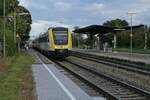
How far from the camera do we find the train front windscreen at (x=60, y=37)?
48500mm

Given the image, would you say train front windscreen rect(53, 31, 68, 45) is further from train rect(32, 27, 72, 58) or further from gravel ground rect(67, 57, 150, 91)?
gravel ground rect(67, 57, 150, 91)

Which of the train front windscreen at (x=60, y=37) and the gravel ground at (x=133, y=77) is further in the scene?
the train front windscreen at (x=60, y=37)

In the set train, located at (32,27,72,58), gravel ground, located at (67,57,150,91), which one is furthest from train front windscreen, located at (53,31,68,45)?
gravel ground, located at (67,57,150,91)

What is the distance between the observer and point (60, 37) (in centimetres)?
4884

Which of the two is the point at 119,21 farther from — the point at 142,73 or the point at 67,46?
the point at 142,73

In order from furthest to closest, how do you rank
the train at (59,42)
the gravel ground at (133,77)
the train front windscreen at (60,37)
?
the train front windscreen at (60,37) < the train at (59,42) < the gravel ground at (133,77)

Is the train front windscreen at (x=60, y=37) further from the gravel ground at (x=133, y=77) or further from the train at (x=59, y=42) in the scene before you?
the gravel ground at (x=133, y=77)

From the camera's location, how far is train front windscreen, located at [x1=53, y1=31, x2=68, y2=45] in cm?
4850

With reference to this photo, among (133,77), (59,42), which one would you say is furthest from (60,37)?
(133,77)

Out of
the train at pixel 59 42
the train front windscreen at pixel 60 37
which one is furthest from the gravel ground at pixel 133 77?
the train front windscreen at pixel 60 37

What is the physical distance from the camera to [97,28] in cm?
8969

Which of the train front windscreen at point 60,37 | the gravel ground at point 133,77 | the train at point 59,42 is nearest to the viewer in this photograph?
the gravel ground at point 133,77

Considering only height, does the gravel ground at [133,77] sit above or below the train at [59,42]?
below

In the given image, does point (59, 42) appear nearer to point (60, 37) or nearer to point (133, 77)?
point (60, 37)
